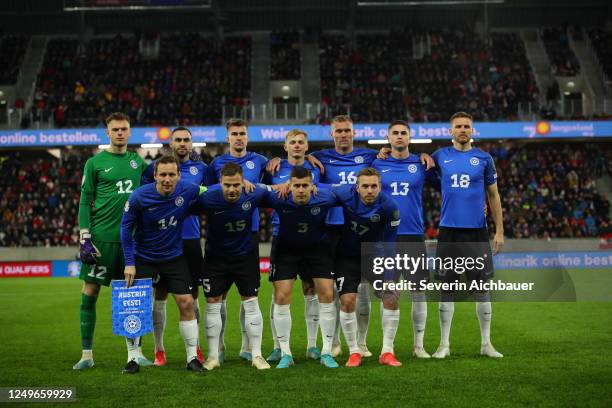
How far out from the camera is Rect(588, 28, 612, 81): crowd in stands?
3353 centimetres

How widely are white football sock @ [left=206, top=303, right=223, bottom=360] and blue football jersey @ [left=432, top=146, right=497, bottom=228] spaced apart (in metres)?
2.50

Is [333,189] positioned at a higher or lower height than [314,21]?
lower

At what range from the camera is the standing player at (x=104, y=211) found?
7.35 m

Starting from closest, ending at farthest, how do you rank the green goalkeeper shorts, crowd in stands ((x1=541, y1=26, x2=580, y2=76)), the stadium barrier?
the green goalkeeper shorts → the stadium barrier → crowd in stands ((x1=541, y1=26, x2=580, y2=76))

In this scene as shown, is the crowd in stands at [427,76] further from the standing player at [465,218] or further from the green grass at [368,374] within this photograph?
the standing player at [465,218]

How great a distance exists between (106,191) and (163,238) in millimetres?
888

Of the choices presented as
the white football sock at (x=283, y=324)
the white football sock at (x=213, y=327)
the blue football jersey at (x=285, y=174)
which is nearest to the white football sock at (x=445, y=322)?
the white football sock at (x=283, y=324)

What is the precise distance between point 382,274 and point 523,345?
87.0 inches

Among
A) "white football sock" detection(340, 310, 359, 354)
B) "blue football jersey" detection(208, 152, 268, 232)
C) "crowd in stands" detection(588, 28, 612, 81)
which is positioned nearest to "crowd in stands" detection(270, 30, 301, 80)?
"crowd in stands" detection(588, 28, 612, 81)

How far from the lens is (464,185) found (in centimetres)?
770

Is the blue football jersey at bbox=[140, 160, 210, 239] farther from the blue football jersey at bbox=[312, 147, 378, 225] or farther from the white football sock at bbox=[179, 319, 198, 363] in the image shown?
the blue football jersey at bbox=[312, 147, 378, 225]

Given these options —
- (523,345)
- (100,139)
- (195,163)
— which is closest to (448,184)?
(523,345)

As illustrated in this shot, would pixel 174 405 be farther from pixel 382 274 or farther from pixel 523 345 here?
pixel 523 345

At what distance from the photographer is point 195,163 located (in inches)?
313
